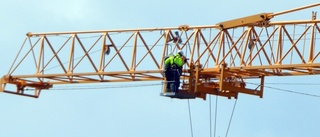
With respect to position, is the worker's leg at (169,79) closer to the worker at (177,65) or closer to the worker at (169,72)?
the worker at (169,72)

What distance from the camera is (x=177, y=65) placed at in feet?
294

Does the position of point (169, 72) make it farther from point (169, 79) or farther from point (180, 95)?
point (180, 95)

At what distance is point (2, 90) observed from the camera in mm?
103438

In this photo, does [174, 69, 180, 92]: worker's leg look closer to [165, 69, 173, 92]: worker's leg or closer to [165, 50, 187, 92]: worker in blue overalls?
[165, 50, 187, 92]: worker in blue overalls

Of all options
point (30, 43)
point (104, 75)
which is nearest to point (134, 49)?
point (104, 75)

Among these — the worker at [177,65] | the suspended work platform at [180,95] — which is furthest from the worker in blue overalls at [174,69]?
the suspended work platform at [180,95]

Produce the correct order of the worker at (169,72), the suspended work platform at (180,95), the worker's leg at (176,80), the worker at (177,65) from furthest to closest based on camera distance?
1. the suspended work platform at (180,95)
2. the worker's leg at (176,80)
3. the worker at (169,72)
4. the worker at (177,65)

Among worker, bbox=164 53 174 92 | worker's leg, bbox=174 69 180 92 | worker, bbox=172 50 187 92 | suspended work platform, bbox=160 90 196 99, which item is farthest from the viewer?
suspended work platform, bbox=160 90 196 99

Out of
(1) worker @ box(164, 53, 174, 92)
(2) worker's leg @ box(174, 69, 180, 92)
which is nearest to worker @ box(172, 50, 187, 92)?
(2) worker's leg @ box(174, 69, 180, 92)

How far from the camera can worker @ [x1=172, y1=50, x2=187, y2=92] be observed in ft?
294

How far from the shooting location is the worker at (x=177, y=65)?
294 ft

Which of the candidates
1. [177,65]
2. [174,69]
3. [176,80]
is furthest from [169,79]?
[177,65]

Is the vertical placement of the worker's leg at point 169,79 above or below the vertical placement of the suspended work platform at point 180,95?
above

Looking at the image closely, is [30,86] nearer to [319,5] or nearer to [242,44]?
[242,44]
